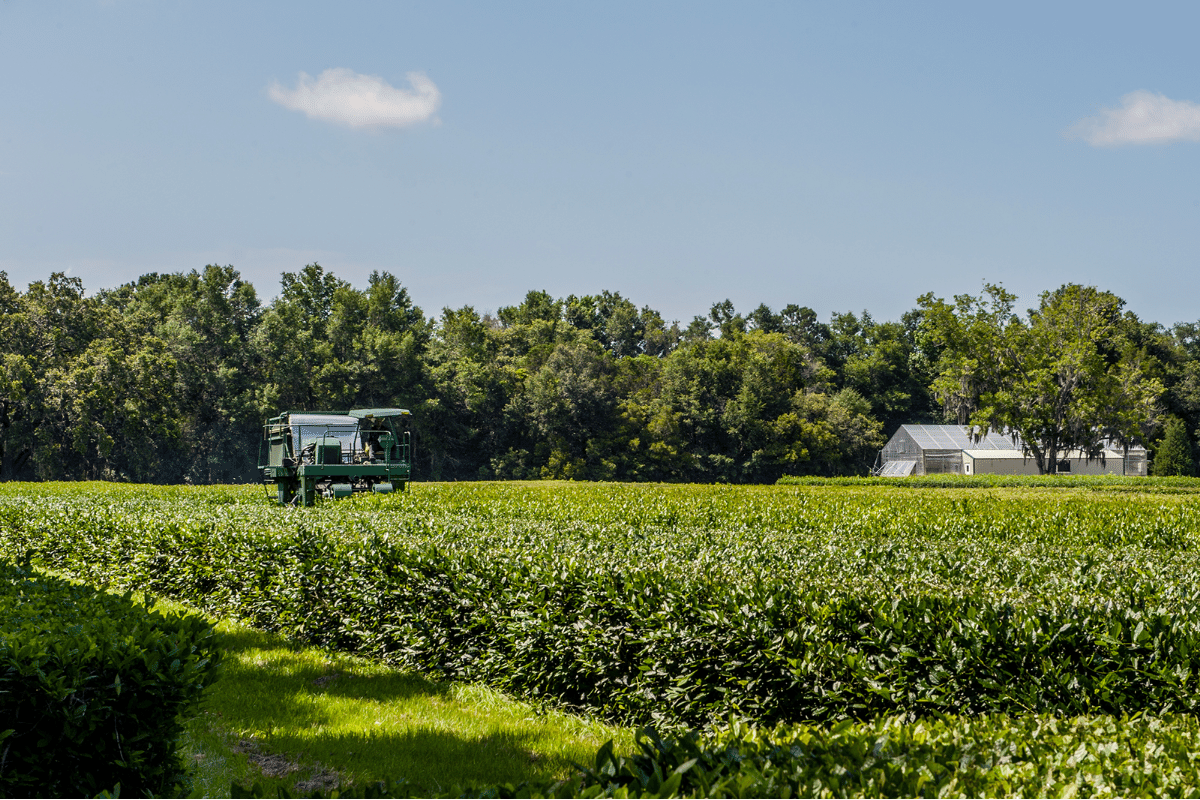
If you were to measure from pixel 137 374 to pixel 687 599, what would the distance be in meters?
41.9

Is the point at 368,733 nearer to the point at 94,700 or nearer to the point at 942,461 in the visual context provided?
the point at 94,700

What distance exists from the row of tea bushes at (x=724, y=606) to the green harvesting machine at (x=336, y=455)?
22.0 feet

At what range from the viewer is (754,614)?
17.1ft

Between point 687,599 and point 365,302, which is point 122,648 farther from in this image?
point 365,302

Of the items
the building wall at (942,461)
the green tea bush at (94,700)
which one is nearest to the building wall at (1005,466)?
the building wall at (942,461)

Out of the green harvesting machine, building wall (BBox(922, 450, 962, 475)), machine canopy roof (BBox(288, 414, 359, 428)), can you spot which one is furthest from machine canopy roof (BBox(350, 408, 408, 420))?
building wall (BBox(922, 450, 962, 475))

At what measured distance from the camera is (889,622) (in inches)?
191

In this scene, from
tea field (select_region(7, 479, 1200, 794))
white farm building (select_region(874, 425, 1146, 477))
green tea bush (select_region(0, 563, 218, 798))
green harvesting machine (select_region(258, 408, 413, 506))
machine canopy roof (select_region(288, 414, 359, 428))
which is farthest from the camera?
white farm building (select_region(874, 425, 1146, 477))

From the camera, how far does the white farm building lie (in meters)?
50.9

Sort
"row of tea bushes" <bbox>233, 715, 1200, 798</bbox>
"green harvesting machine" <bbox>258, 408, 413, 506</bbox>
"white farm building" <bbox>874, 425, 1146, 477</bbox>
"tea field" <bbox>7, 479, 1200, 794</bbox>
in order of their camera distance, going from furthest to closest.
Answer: "white farm building" <bbox>874, 425, 1146, 477</bbox> → "green harvesting machine" <bbox>258, 408, 413, 506</bbox> → "tea field" <bbox>7, 479, 1200, 794</bbox> → "row of tea bushes" <bbox>233, 715, 1200, 798</bbox>

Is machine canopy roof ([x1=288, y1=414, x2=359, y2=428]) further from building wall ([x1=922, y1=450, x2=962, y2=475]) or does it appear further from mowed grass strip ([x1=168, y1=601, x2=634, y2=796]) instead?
building wall ([x1=922, y1=450, x2=962, y2=475])

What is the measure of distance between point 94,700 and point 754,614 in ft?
11.6

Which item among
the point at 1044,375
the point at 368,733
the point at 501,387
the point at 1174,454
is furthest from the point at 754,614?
the point at 1174,454

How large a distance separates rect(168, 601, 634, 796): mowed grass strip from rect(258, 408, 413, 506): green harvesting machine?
10.5m
